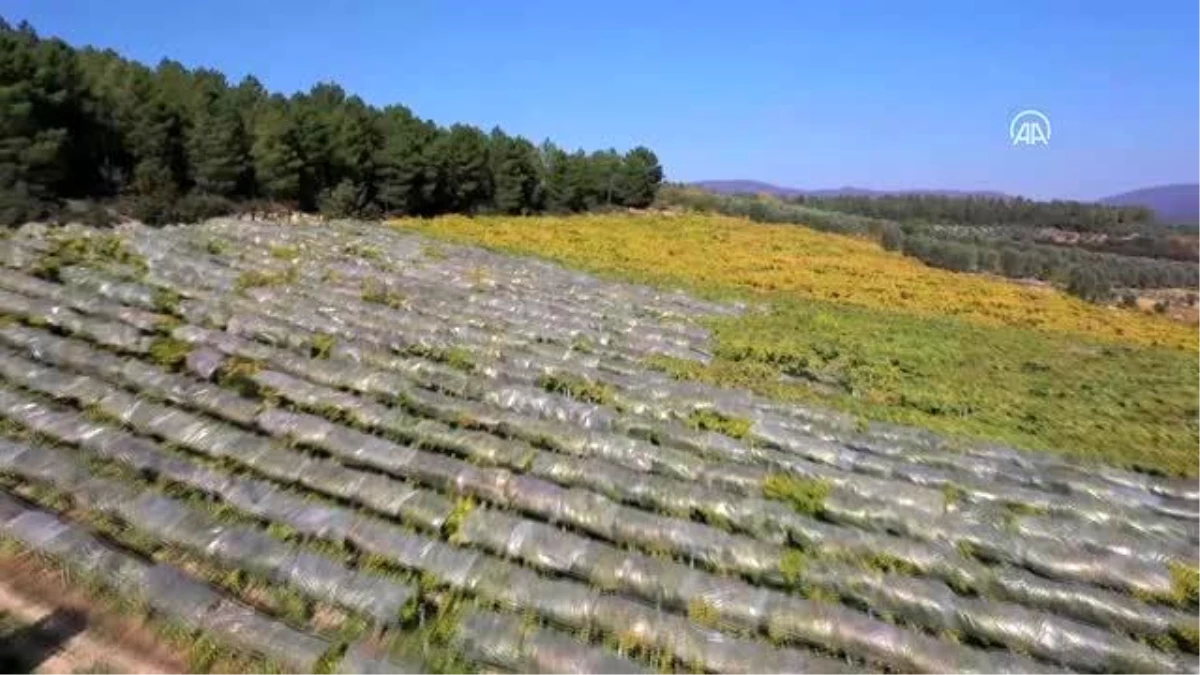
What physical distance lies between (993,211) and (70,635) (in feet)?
454

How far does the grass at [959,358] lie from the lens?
1020 cm

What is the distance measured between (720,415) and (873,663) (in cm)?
379

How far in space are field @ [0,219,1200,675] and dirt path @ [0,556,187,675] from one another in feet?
0.39

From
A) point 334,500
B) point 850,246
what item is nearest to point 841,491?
point 334,500

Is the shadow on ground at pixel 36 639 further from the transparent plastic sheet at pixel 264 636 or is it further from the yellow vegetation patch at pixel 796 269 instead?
the yellow vegetation patch at pixel 796 269

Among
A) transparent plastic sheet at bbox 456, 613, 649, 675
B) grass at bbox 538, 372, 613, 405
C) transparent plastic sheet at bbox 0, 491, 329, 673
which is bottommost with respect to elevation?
transparent plastic sheet at bbox 456, 613, 649, 675

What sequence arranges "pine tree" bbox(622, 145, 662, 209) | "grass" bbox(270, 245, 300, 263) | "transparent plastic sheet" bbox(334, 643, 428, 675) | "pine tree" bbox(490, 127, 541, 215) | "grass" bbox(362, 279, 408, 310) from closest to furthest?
"transparent plastic sheet" bbox(334, 643, 428, 675)
"grass" bbox(362, 279, 408, 310)
"grass" bbox(270, 245, 300, 263)
"pine tree" bbox(490, 127, 541, 215)
"pine tree" bbox(622, 145, 662, 209)

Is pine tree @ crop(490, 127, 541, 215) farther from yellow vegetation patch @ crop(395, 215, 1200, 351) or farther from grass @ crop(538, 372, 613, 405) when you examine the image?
grass @ crop(538, 372, 613, 405)

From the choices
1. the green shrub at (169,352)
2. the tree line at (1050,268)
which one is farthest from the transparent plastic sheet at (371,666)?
the tree line at (1050,268)

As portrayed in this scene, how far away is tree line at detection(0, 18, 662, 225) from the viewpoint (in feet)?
143

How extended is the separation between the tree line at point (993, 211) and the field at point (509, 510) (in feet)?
354

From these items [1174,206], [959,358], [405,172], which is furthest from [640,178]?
[1174,206]

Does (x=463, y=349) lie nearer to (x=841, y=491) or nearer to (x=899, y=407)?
(x=841, y=491)

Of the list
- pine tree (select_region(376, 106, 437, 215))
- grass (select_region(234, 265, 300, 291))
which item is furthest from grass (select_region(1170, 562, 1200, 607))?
pine tree (select_region(376, 106, 437, 215))
